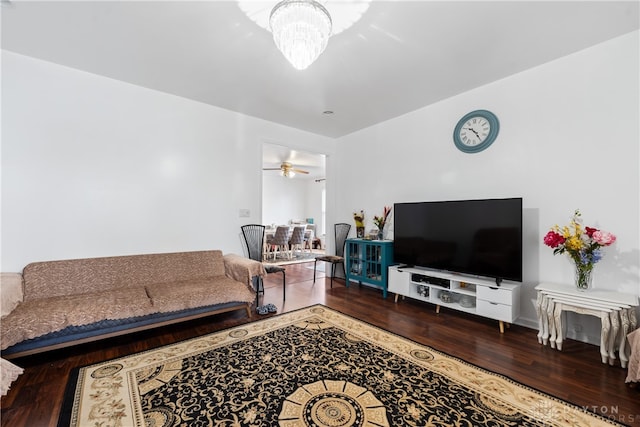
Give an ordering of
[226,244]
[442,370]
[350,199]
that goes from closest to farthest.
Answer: [442,370] → [226,244] → [350,199]

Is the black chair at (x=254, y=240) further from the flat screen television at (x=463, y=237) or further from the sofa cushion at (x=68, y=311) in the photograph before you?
the flat screen television at (x=463, y=237)

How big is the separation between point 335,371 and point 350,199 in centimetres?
324

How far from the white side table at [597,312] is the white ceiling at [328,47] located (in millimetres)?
2155

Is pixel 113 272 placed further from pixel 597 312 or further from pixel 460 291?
pixel 597 312

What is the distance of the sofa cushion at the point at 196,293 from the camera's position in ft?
8.52

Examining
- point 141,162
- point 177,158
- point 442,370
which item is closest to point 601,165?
point 442,370

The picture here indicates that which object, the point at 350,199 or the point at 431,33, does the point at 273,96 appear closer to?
the point at 431,33

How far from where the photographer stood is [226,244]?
387 centimetres

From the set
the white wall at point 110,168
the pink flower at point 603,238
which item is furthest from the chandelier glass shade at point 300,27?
the pink flower at point 603,238

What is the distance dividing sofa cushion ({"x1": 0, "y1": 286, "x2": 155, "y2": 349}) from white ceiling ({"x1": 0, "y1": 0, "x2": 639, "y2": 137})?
2.26 meters

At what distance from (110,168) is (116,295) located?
1413 millimetres

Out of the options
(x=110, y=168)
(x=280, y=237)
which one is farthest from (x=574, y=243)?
(x=280, y=237)

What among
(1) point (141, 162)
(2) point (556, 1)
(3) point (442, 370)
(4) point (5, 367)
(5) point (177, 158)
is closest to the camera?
(4) point (5, 367)

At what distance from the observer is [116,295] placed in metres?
2.56
